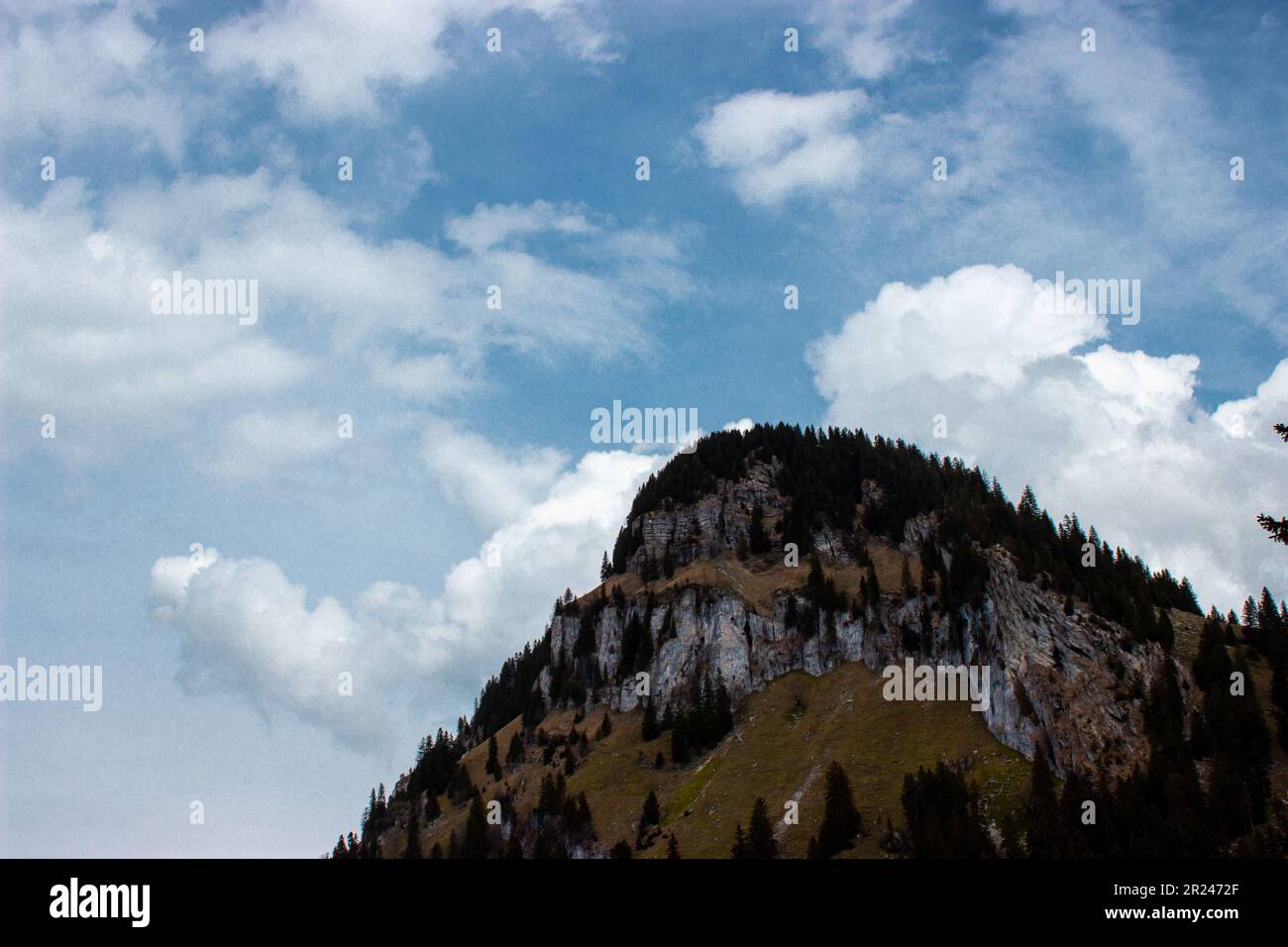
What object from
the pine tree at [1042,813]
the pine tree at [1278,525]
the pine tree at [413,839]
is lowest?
the pine tree at [413,839]

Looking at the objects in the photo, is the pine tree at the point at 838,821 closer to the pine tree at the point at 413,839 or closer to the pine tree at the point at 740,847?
the pine tree at the point at 740,847

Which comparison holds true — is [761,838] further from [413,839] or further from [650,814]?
[413,839]

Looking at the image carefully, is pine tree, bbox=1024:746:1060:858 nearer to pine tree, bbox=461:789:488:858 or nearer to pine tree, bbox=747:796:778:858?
pine tree, bbox=747:796:778:858

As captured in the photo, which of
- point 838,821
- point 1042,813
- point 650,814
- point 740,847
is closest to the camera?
point 1042,813

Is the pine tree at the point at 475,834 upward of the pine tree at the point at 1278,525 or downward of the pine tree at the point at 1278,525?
downward

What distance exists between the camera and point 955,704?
172250 millimetres

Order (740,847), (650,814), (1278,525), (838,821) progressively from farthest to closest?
(650,814) < (838,821) < (740,847) < (1278,525)

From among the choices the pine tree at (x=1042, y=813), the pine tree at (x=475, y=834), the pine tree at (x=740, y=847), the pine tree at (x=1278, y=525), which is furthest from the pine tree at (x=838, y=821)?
the pine tree at (x=1278, y=525)

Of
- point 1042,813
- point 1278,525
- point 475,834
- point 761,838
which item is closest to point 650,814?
point 761,838

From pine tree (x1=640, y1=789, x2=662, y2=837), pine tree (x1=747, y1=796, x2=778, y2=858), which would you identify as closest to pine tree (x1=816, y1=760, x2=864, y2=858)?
pine tree (x1=747, y1=796, x2=778, y2=858)
